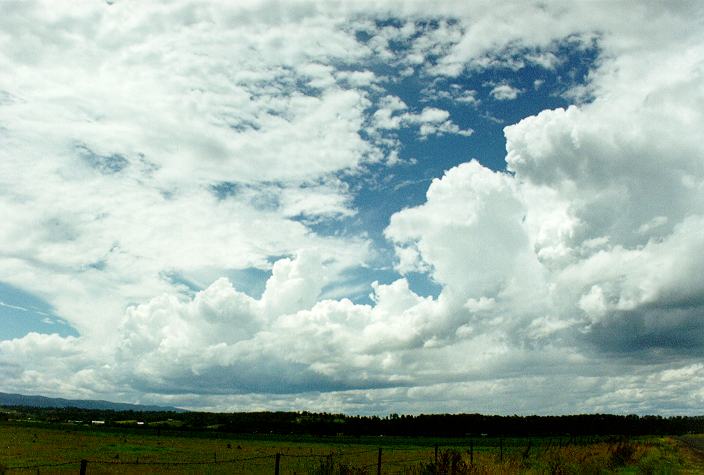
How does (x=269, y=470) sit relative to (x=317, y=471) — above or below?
below

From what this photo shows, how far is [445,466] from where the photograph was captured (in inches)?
821

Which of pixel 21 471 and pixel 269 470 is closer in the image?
pixel 21 471

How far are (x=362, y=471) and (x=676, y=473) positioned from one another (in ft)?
61.5

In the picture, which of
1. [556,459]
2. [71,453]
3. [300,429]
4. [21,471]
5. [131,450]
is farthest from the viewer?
[300,429]

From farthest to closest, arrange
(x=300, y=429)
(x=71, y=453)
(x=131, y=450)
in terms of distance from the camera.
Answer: (x=300, y=429)
(x=131, y=450)
(x=71, y=453)

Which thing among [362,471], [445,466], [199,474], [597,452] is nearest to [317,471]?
[362,471]

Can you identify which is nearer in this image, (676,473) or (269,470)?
(676,473)

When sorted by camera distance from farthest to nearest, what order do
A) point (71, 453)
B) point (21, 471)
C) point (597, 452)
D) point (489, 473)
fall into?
point (71, 453), point (21, 471), point (597, 452), point (489, 473)

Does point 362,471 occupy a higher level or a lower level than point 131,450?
higher

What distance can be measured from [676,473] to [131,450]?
217 feet

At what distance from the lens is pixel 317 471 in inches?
778

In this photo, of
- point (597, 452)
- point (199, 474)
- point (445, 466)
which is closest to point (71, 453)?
point (199, 474)

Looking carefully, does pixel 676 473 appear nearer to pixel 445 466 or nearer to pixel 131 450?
pixel 445 466

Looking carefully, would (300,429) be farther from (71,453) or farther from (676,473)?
(676,473)
